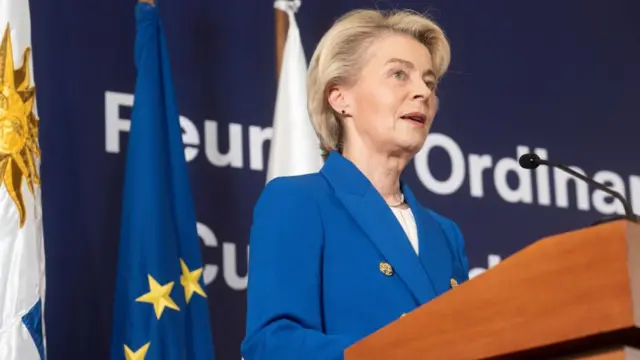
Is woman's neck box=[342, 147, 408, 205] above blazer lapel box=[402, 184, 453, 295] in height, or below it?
above

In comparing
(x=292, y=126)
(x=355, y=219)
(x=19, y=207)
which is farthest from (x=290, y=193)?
(x=292, y=126)

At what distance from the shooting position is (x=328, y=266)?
8.45 feet

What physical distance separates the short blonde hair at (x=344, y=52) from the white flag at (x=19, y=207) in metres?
1.08

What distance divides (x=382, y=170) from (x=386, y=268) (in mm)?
364

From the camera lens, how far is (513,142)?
528 centimetres

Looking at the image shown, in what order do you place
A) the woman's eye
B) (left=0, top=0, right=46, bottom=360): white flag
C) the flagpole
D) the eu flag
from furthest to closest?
the flagpole, the eu flag, (left=0, top=0, right=46, bottom=360): white flag, the woman's eye

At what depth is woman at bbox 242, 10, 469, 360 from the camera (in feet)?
8.07

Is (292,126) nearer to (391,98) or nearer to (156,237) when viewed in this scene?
(156,237)

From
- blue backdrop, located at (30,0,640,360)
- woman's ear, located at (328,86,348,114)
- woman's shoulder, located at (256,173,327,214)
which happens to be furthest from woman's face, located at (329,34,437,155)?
blue backdrop, located at (30,0,640,360)

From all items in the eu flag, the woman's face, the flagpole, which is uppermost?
the flagpole

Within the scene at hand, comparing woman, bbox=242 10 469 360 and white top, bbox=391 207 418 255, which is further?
white top, bbox=391 207 418 255

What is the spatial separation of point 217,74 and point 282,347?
2515mm

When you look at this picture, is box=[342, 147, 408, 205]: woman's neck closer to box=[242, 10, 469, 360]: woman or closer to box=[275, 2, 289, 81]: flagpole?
box=[242, 10, 469, 360]: woman

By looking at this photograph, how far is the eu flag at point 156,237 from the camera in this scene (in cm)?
390
